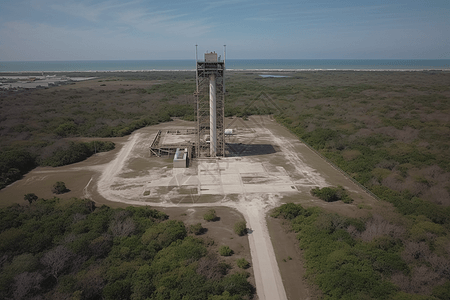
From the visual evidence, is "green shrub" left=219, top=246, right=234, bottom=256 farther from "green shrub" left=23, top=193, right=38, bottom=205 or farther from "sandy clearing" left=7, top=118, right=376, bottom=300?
"green shrub" left=23, top=193, right=38, bottom=205

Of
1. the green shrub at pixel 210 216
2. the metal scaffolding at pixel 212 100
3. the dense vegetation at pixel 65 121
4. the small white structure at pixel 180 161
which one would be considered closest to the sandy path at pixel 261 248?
the green shrub at pixel 210 216

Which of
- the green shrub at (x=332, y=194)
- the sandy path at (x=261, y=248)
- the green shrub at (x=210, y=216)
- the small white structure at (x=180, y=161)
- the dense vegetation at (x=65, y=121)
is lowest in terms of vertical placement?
the sandy path at (x=261, y=248)

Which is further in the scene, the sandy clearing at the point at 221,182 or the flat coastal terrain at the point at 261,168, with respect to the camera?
the sandy clearing at the point at 221,182

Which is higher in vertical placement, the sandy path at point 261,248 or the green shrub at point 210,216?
the green shrub at point 210,216

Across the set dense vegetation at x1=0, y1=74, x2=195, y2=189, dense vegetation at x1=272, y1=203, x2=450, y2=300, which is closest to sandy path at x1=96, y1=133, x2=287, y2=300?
dense vegetation at x1=272, y1=203, x2=450, y2=300

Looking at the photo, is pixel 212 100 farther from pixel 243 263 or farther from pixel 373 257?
pixel 373 257

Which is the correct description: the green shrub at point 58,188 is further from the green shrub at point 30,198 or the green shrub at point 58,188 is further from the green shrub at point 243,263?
the green shrub at point 243,263

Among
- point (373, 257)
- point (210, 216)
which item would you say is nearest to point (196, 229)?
point (210, 216)
